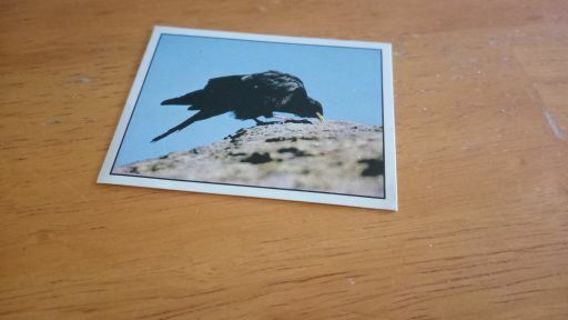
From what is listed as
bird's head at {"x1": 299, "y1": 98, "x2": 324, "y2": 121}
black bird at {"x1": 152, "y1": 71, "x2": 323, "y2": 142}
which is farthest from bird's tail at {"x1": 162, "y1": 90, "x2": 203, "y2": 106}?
bird's head at {"x1": 299, "y1": 98, "x2": 324, "y2": 121}

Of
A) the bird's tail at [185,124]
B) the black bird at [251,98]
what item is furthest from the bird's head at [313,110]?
the bird's tail at [185,124]

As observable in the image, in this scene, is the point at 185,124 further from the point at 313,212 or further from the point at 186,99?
the point at 313,212

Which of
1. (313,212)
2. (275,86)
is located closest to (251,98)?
(275,86)

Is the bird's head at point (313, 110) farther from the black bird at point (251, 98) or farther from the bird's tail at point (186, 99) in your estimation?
the bird's tail at point (186, 99)

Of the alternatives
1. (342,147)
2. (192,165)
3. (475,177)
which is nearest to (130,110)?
(192,165)

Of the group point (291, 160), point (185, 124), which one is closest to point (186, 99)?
point (185, 124)
